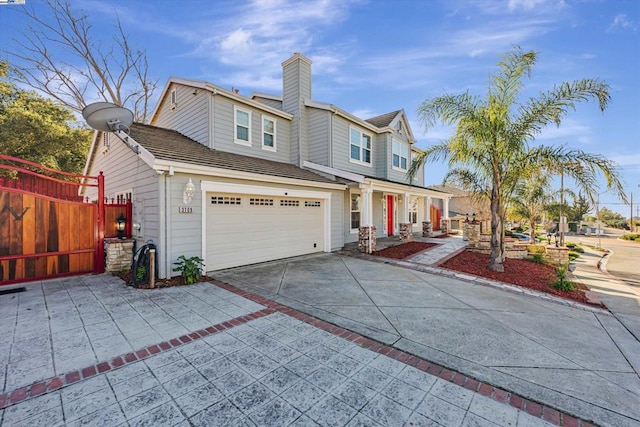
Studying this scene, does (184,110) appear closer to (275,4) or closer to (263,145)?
(263,145)

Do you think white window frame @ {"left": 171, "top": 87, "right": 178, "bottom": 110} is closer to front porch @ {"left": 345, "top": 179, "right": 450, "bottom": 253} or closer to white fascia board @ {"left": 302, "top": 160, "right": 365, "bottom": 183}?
white fascia board @ {"left": 302, "top": 160, "right": 365, "bottom": 183}

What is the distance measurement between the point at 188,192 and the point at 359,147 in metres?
9.29

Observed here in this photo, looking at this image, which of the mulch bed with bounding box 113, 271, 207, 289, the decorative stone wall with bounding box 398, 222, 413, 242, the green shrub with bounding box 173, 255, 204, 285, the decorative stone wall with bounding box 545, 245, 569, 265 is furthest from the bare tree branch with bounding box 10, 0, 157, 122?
the decorative stone wall with bounding box 545, 245, 569, 265

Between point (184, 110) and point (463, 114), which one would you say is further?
point (184, 110)

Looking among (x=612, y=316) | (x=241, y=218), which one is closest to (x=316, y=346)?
(x=241, y=218)

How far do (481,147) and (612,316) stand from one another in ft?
16.4

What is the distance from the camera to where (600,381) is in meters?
3.00

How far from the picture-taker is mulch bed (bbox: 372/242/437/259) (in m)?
10.3

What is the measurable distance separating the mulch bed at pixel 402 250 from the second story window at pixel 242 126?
6851 millimetres

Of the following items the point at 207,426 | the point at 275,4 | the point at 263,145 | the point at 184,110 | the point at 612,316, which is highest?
the point at 275,4

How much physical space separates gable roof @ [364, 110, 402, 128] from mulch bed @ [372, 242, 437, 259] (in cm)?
691

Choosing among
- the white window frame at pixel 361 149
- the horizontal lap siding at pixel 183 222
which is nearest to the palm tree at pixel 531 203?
the white window frame at pixel 361 149

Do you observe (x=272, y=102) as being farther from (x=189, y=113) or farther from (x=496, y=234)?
(x=496, y=234)

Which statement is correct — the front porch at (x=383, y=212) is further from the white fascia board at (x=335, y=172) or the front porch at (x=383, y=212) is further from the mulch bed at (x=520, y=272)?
the mulch bed at (x=520, y=272)
